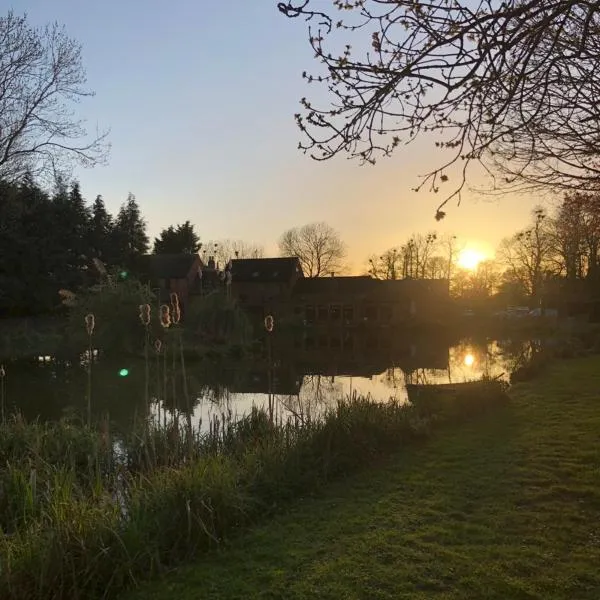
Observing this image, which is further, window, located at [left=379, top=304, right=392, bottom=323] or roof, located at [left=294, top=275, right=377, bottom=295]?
roof, located at [left=294, top=275, right=377, bottom=295]

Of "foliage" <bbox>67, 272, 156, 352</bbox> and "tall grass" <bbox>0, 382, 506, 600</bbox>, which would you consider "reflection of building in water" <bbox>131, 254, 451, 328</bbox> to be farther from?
"tall grass" <bbox>0, 382, 506, 600</bbox>

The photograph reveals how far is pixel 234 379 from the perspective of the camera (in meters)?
19.2

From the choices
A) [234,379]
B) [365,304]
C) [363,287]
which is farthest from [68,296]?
[363,287]

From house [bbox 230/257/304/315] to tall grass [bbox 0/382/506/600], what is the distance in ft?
151

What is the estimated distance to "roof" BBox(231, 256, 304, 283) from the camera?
183ft

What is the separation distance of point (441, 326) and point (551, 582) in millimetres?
47269

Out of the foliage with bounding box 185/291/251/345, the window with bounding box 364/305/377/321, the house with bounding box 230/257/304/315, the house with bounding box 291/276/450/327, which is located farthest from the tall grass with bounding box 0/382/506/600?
the house with bounding box 230/257/304/315

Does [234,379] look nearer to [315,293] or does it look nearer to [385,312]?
[385,312]

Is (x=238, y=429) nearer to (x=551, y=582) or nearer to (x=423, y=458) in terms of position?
(x=423, y=458)

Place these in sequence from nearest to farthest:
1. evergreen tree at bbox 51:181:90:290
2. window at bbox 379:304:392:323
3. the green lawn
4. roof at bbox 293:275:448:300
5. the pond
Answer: the green lawn → the pond → evergreen tree at bbox 51:181:90:290 → window at bbox 379:304:392:323 → roof at bbox 293:275:448:300

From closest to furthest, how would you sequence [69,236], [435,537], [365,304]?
[435,537] < [69,236] < [365,304]

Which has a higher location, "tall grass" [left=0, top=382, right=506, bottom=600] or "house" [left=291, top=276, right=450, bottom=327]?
"house" [left=291, top=276, right=450, bottom=327]

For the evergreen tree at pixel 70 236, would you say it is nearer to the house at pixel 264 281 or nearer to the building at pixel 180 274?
the building at pixel 180 274

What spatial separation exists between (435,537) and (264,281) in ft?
170
